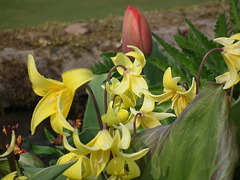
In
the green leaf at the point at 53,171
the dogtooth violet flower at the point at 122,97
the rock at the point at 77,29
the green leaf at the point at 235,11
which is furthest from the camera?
the rock at the point at 77,29

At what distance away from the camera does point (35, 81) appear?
669 mm

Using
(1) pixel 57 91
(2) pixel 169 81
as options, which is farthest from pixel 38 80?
(2) pixel 169 81

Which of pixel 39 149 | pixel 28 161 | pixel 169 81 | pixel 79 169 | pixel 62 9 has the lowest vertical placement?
pixel 62 9

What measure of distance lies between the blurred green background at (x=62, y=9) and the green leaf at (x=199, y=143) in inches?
180

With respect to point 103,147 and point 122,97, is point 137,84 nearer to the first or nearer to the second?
point 122,97

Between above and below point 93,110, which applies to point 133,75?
above

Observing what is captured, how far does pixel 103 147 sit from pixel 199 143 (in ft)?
0.50

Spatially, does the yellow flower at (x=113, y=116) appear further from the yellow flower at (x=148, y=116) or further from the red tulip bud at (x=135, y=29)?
the red tulip bud at (x=135, y=29)

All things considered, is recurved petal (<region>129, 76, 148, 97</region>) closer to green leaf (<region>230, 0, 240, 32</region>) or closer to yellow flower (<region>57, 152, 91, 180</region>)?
yellow flower (<region>57, 152, 91, 180</region>)

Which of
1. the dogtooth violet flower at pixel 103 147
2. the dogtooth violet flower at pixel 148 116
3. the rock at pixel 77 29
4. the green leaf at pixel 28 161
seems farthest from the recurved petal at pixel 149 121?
the rock at pixel 77 29

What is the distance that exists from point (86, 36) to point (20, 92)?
0.61 meters

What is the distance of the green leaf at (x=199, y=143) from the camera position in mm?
599

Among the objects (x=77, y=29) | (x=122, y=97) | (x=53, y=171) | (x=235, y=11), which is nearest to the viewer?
(x=53, y=171)

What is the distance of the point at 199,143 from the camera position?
2.06 ft
